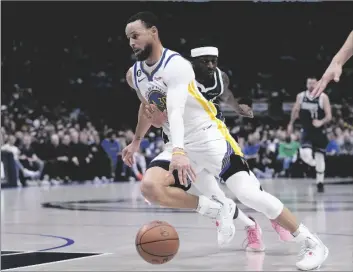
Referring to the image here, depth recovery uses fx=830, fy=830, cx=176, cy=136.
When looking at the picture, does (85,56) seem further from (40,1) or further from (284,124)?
(284,124)

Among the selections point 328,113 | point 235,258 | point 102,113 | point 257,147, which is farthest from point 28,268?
point 102,113

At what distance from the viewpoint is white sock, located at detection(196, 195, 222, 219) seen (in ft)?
20.6

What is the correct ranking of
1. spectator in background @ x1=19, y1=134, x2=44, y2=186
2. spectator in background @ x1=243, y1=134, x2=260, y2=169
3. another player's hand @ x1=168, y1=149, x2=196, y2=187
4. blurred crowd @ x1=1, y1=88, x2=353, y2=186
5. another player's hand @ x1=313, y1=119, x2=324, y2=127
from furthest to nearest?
spectator in background @ x1=243, y1=134, x2=260, y2=169, blurred crowd @ x1=1, y1=88, x2=353, y2=186, spectator in background @ x1=19, y1=134, x2=44, y2=186, another player's hand @ x1=313, y1=119, x2=324, y2=127, another player's hand @ x1=168, y1=149, x2=196, y2=187

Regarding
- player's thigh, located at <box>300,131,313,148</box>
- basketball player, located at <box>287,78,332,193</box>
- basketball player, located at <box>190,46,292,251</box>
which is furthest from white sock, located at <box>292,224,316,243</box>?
player's thigh, located at <box>300,131,313,148</box>

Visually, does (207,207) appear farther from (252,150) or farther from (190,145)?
(252,150)

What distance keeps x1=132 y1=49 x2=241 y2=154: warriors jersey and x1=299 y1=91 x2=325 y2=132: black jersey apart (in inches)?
323

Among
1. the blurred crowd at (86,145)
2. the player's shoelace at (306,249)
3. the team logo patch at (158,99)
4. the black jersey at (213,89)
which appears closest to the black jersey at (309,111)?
the blurred crowd at (86,145)

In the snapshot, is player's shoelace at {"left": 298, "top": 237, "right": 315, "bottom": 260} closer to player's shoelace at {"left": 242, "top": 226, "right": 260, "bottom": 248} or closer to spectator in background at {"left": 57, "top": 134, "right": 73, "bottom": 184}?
player's shoelace at {"left": 242, "top": 226, "right": 260, "bottom": 248}

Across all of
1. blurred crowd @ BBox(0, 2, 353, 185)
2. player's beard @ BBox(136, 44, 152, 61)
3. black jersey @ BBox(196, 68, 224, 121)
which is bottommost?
black jersey @ BBox(196, 68, 224, 121)

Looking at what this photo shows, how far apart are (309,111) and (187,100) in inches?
341

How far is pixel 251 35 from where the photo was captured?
95.2 feet

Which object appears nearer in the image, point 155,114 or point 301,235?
point 301,235

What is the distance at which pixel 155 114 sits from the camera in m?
6.20

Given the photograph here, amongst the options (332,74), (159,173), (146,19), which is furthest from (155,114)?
A: (332,74)
